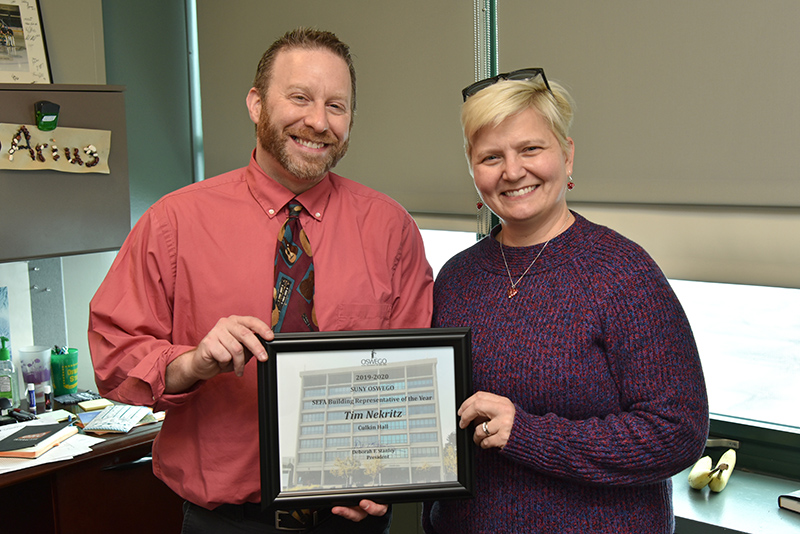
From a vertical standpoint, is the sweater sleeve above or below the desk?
above

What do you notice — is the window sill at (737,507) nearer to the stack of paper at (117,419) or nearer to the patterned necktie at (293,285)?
the patterned necktie at (293,285)

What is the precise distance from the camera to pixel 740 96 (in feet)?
5.82

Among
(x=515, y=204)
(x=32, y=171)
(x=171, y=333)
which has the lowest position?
(x=171, y=333)

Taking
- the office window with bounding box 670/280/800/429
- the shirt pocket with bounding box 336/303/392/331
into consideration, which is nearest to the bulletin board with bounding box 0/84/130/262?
the shirt pocket with bounding box 336/303/392/331

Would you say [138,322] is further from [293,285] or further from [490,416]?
[490,416]

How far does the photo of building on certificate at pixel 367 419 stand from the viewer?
1.29m

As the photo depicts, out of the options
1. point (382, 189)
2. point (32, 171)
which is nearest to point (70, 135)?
point (32, 171)

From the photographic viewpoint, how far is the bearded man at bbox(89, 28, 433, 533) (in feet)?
4.76

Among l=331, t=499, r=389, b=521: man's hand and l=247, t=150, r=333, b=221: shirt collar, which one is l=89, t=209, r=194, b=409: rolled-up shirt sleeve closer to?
l=247, t=150, r=333, b=221: shirt collar

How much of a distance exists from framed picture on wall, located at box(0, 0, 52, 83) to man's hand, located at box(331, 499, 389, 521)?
2081mm

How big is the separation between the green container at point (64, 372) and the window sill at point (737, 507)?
2.31 meters

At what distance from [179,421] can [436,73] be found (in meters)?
1.50

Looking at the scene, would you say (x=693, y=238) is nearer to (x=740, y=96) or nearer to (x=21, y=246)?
(x=740, y=96)

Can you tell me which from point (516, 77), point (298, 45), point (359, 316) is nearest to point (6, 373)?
point (359, 316)
